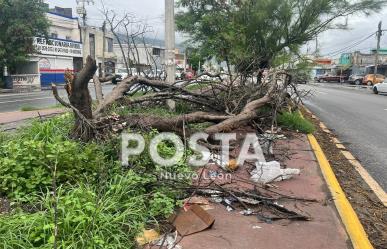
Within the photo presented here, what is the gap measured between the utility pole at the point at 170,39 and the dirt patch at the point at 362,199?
403 cm

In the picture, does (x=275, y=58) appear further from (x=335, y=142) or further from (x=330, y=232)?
(x=330, y=232)

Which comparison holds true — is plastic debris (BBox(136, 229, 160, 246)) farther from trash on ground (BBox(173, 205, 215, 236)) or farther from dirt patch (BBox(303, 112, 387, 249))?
dirt patch (BBox(303, 112, 387, 249))

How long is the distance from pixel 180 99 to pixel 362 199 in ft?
14.5

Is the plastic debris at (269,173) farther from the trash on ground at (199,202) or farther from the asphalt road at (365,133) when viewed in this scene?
the asphalt road at (365,133)

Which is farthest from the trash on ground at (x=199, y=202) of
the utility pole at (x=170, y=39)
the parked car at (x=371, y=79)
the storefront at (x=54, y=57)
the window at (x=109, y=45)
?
the window at (x=109, y=45)

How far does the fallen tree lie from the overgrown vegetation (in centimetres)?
57

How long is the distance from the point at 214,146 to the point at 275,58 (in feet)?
33.3

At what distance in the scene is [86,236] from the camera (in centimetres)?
327

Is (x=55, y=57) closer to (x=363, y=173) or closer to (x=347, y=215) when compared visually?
(x=363, y=173)

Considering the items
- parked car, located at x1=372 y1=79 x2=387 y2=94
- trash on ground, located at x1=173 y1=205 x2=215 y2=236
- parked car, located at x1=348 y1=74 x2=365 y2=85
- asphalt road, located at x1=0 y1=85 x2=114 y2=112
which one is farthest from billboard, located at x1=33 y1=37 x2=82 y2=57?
parked car, located at x1=348 y1=74 x2=365 y2=85

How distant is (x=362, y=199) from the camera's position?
5367 millimetres

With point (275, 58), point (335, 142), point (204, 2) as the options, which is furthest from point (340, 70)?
point (335, 142)

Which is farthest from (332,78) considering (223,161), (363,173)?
(223,161)

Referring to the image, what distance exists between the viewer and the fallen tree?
5.72m
